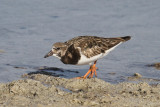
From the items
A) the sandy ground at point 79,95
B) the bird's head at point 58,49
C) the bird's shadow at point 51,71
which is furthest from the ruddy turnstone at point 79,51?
the sandy ground at point 79,95

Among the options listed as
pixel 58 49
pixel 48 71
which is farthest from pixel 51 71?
pixel 58 49

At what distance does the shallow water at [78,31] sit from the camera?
7.70 meters

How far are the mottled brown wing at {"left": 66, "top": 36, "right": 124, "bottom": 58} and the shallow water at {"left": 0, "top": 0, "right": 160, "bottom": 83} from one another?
57cm

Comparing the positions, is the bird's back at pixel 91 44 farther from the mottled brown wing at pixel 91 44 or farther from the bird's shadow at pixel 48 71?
the bird's shadow at pixel 48 71

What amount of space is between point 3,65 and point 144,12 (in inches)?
219

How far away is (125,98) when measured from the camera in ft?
17.5

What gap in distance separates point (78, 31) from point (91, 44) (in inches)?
113

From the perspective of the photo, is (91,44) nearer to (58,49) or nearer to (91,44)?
(91,44)

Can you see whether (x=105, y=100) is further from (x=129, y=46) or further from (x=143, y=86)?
(x=129, y=46)

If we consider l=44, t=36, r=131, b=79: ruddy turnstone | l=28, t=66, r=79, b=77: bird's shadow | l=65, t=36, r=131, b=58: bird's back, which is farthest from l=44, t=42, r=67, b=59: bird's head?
l=28, t=66, r=79, b=77: bird's shadow

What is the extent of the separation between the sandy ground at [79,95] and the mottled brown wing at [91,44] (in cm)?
83

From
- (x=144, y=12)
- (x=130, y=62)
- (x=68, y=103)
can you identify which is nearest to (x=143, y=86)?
(x=68, y=103)

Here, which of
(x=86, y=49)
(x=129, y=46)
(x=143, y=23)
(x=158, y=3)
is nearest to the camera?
(x=86, y=49)

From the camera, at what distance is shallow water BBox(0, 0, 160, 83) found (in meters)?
7.70
